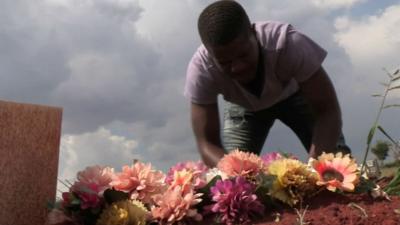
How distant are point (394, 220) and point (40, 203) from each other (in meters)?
1.26

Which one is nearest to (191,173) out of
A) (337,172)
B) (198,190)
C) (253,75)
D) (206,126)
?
(198,190)

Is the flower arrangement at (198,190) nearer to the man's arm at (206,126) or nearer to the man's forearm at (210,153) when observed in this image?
the man's forearm at (210,153)

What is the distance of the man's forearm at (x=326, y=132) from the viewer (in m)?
3.47

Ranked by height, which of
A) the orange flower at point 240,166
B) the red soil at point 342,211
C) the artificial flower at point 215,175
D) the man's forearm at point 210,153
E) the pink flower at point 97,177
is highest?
the man's forearm at point 210,153

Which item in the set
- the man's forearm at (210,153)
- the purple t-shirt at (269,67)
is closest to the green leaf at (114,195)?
the man's forearm at (210,153)

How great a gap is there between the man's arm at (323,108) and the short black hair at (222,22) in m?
0.61

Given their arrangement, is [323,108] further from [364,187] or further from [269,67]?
[364,187]

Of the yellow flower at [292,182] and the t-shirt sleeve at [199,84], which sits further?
A: the t-shirt sleeve at [199,84]

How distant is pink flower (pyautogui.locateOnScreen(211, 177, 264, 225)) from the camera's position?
1.87 meters

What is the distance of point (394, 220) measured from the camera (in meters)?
1.72

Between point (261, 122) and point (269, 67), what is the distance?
963 millimetres

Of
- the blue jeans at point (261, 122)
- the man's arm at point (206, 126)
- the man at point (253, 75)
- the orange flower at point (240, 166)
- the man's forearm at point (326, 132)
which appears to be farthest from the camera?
the blue jeans at point (261, 122)

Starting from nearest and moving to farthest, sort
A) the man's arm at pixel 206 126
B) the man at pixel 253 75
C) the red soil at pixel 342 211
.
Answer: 1. the red soil at pixel 342 211
2. the man at pixel 253 75
3. the man's arm at pixel 206 126

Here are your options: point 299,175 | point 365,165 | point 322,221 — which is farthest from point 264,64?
point 322,221
